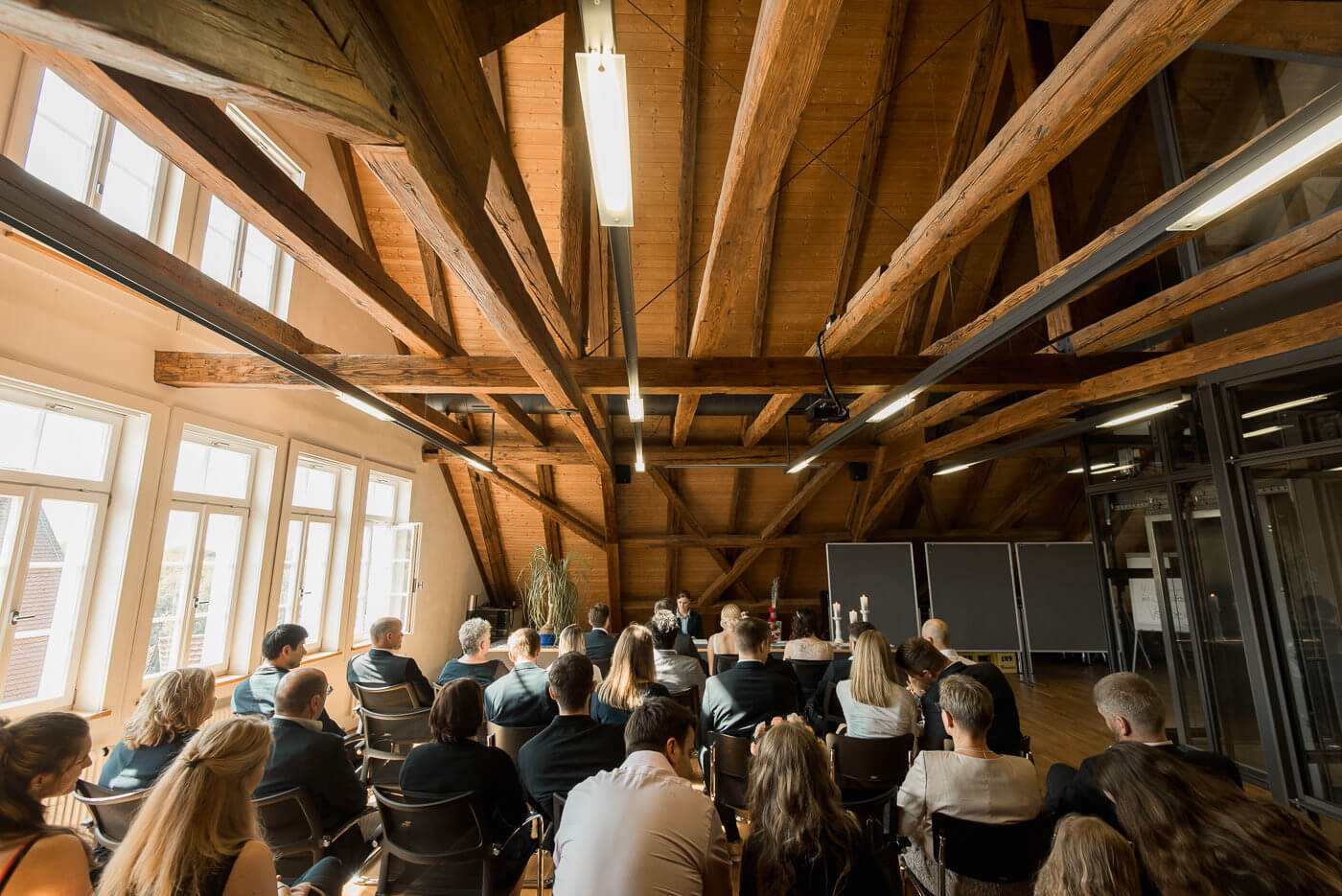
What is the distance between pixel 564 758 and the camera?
8.80 feet

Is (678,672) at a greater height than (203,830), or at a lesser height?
lesser

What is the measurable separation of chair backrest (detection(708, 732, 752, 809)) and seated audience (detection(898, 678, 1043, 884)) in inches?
33.4

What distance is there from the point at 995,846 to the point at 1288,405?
4.10m

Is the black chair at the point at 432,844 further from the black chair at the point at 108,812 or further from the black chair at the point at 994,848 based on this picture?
the black chair at the point at 994,848

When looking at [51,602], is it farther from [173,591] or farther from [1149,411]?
[1149,411]

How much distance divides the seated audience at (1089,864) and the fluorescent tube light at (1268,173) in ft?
6.41

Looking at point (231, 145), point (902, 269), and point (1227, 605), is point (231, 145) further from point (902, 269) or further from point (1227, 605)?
point (1227, 605)

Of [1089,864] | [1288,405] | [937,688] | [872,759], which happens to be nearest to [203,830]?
[1089,864]

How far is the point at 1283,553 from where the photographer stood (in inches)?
169

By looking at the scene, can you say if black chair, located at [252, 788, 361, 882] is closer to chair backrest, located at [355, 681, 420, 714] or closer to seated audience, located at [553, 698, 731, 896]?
seated audience, located at [553, 698, 731, 896]

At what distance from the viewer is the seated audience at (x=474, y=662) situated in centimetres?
431

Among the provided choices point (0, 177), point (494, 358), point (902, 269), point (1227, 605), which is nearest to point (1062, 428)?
point (1227, 605)

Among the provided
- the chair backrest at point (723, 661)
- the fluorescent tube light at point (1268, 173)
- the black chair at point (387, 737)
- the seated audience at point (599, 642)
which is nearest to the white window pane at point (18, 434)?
the black chair at point (387, 737)

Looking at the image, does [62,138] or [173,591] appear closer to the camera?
[62,138]
